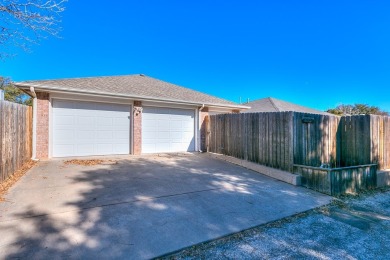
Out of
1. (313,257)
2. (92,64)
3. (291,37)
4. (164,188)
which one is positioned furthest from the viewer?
(92,64)

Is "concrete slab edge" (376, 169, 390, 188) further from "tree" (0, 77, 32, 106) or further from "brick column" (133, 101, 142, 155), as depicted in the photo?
"tree" (0, 77, 32, 106)

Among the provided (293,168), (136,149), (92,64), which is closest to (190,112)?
(136,149)

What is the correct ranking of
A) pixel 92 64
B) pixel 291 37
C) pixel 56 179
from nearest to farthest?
pixel 56 179 → pixel 291 37 → pixel 92 64

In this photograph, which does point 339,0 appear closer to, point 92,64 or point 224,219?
point 224,219

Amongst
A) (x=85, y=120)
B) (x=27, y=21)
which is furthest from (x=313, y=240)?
(x=85, y=120)

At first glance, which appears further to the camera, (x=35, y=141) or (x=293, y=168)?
(x=35, y=141)

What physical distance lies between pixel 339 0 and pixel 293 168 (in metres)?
8.66

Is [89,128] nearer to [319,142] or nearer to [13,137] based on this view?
[13,137]

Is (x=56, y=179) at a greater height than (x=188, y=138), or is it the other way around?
(x=188, y=138)

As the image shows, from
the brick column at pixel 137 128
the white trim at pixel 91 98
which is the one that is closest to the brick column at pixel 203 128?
the brick column at pixel 137 128

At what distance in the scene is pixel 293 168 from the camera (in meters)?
5.78

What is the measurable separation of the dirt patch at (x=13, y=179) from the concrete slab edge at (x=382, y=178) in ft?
29.8

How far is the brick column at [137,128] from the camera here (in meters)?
8.98

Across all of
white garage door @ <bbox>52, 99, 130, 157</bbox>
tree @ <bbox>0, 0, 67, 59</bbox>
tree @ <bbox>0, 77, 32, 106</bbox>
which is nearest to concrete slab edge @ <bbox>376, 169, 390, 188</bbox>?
white garage door @ <bbox>52, 99, 130, 157</bbox>
